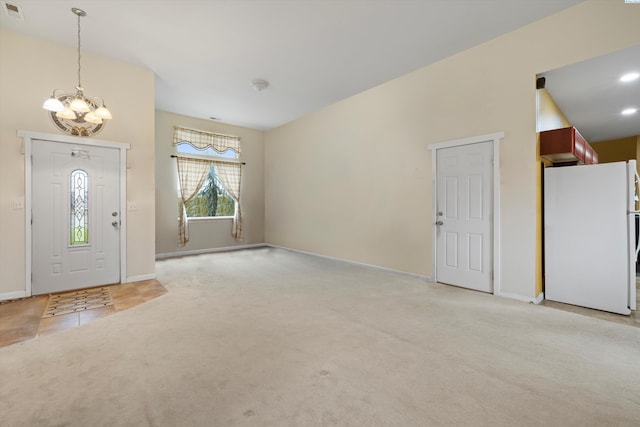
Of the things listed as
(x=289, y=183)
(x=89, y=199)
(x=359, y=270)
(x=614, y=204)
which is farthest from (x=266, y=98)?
(x=614, y=204)

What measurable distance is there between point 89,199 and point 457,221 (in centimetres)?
519

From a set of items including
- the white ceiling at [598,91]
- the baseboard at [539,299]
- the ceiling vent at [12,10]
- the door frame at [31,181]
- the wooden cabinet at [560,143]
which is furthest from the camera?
the door frame at [31,181]

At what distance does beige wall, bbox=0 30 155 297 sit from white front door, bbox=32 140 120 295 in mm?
157

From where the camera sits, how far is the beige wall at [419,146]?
3.25 meters

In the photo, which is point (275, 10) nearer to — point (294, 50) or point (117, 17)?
point (294, 50)

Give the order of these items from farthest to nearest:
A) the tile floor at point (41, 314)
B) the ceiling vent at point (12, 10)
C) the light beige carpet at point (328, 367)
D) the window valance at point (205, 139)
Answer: the window valance at point (205, 139), the ceiling vent at point (12, 10), the tile floor at point (41, 314), the light beige carpet at point (328, 367)

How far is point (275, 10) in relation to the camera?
3.05m

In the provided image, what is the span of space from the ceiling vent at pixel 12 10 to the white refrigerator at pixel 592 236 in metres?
6.27

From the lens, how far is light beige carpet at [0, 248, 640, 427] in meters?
1.60

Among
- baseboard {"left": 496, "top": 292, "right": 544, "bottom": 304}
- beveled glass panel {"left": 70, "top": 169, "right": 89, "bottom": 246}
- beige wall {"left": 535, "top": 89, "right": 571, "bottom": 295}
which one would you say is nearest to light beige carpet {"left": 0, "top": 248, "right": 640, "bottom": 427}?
baseboard {"left": 496, "top": 292, "right": 544, "bottom": 304}

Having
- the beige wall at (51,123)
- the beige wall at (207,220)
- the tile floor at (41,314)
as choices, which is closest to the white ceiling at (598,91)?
the beige wall at (51,123)

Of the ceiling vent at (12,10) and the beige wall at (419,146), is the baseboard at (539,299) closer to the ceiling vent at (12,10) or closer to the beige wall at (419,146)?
the beige wall at (419,146)

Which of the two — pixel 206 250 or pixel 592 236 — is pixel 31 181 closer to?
pixel 206 250

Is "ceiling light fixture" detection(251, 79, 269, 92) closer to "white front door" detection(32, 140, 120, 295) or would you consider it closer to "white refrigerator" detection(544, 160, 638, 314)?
"white front door" detection(32, 140, 120, 295)
